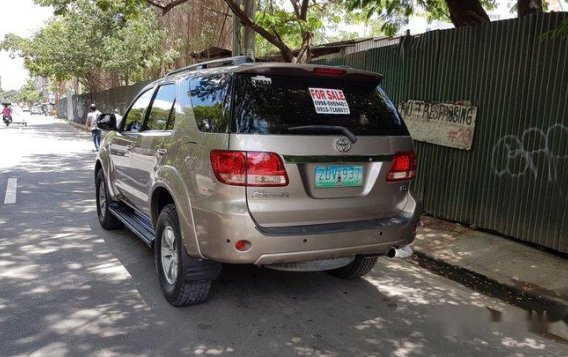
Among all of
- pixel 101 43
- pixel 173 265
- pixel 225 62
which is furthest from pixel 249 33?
pixel 101 43

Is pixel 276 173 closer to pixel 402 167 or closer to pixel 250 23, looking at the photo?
pixel 402 167

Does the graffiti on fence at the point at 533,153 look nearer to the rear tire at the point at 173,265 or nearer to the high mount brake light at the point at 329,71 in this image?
the high mount brake light at the point at 329,71

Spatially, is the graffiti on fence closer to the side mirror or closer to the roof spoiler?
the roof spoiler

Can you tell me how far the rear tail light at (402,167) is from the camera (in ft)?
12.3

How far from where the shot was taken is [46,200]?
26.5 feet

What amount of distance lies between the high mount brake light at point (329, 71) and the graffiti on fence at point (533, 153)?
2.83m

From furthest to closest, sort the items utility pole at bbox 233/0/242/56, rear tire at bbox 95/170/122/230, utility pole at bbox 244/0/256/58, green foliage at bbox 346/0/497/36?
utility pole at bbox 233/0/242/56 < utility pole at bbox 244/0/256/58 < green foliage at bbox 346/0/497/36 < rear tire at bbox 95/170/122/230

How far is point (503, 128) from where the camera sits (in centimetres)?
576

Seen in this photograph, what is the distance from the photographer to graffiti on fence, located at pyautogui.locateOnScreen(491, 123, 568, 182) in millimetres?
5145

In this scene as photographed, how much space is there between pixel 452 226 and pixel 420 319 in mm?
2871

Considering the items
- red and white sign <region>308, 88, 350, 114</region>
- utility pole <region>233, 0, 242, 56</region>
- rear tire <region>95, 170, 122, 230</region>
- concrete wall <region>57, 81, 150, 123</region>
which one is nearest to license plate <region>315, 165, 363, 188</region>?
red and white sign <region>308, 88, 350, 114</region>

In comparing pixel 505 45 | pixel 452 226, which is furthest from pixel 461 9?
pixel 452 226

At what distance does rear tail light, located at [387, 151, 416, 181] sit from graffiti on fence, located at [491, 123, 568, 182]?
7.26ft

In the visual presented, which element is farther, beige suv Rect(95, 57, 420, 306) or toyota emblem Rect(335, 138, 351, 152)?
toyota emblem Rect(335, 138, 351, 152)
